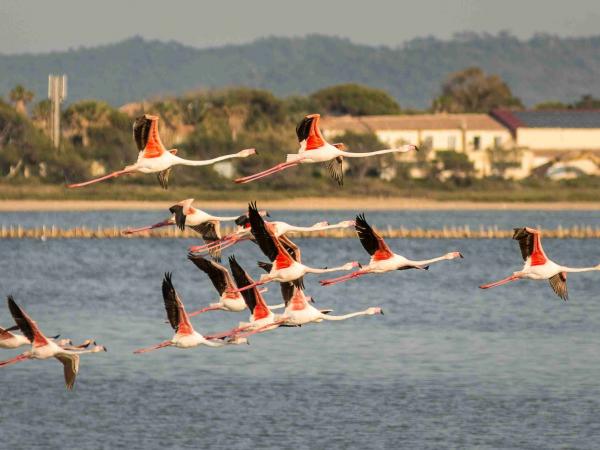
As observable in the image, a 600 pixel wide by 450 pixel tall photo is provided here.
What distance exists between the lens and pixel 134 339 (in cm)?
5303

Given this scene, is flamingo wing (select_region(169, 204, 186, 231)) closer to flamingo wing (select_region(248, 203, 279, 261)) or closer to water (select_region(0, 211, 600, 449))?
flamingo wing (select_region(248, 203, 279, 261))

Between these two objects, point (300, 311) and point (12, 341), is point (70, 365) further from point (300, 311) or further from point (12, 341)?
point (300, 311)

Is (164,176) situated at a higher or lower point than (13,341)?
higher

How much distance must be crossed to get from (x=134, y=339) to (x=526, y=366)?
12.9m

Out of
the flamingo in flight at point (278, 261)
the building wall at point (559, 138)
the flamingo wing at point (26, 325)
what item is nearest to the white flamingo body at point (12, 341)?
the flamingo wing at point (26, 325)

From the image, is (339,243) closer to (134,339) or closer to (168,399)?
(134,339)

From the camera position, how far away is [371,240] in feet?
92.7

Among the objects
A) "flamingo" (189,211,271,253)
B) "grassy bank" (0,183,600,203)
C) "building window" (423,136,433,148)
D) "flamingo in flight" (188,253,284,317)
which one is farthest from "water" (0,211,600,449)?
"building window" (423,136,433,148)

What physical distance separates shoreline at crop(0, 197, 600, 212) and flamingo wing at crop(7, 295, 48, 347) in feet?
298

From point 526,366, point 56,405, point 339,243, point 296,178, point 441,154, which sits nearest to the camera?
point 56,405

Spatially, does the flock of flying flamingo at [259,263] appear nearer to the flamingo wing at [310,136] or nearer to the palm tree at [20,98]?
the flamingo wing at [310,136]

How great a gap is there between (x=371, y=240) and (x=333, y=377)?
16.3 meters

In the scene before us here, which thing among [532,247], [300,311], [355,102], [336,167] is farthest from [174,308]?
[355,102]

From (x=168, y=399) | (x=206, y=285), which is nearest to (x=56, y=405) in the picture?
(x=168, y=399)
